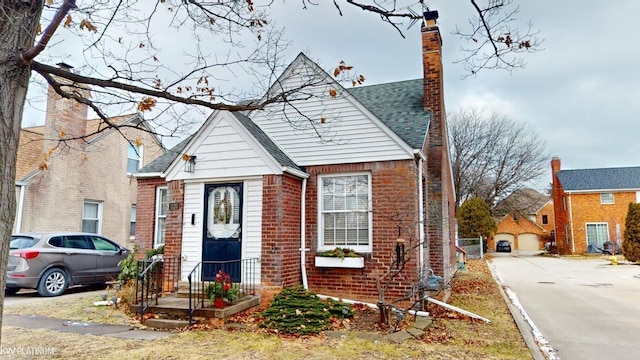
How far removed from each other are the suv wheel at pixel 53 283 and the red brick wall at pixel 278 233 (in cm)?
633

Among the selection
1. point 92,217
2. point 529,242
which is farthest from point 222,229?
point 529,242

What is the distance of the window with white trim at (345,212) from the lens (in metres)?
9.18

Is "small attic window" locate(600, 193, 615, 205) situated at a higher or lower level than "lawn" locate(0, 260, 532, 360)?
higher

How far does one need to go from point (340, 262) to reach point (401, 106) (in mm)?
4727

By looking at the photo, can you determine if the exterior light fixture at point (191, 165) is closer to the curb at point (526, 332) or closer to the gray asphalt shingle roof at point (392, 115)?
the gray asphalt shingle roof at point (392, 115)

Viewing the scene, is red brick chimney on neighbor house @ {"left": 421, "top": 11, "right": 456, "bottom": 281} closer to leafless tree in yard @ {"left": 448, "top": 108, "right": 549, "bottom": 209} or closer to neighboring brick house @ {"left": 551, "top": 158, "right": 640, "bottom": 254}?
leafless tree in yard @ {"left": 448, "top": 108, "right": 549, "bottom": 209}

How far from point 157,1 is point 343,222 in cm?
585

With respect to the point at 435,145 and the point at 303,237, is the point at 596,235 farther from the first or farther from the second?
the point at 303,237

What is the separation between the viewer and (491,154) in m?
35.3

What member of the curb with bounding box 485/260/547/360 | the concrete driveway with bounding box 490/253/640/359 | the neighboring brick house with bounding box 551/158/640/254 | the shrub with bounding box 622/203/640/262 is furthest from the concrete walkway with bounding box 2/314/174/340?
the neighboring brick house with bounding box 551/158/640/254

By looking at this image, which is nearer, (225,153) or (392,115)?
(225,153)

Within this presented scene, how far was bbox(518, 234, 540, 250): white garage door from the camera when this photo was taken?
49000mm

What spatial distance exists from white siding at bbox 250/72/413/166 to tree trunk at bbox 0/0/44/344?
549 cm

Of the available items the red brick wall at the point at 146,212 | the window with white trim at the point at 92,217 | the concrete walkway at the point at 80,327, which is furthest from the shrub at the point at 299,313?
the window with white trim at the point at 92,217
